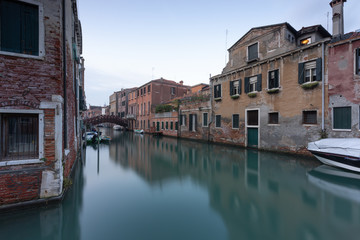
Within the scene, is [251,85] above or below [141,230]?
above

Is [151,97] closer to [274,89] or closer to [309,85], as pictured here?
[274,89]

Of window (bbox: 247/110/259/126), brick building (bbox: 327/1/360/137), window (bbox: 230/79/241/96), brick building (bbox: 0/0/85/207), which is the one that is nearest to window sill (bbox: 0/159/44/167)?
brick building (bbox: 0/0/85/207)

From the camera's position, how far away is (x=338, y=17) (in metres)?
10.1

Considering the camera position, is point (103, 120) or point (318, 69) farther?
point (103, 120)

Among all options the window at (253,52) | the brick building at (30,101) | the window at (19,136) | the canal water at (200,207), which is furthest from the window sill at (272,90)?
the window at (19,136)

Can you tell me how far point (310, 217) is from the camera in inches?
146

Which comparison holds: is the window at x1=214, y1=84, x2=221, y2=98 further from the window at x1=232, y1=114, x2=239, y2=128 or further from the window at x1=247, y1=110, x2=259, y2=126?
the window at x1=247, y1=110, x2=259, y2=126

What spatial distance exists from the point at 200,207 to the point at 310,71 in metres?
10.1

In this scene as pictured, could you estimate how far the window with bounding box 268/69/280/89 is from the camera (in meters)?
11.0

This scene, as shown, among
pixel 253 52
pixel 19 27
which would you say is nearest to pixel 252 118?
pixel 253 52

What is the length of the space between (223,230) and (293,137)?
912 centimetres

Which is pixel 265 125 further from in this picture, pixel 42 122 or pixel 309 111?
pixel 42 122

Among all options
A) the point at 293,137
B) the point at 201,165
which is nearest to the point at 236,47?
the point at 293,137

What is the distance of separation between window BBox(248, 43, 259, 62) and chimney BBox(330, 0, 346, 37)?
4.35m
